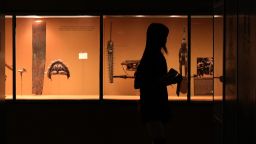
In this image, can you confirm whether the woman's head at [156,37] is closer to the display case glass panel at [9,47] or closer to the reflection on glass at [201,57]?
the reflection on glass at [201,57]

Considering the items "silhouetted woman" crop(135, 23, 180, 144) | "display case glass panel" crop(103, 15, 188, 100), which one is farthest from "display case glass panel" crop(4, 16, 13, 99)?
"silhouetted woman" crop(135, 23, 180, 144)

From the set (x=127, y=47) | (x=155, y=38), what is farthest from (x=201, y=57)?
(x=155, y=38)

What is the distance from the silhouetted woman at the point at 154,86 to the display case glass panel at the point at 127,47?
11.6ft

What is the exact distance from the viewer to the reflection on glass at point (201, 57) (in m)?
9.84

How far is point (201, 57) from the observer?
984 centimetres
